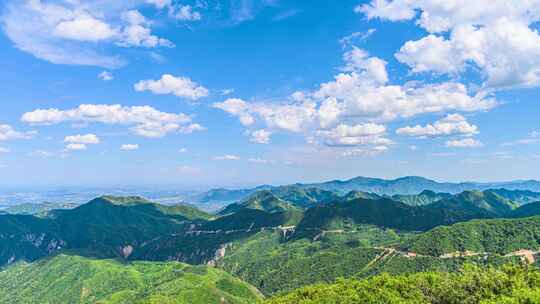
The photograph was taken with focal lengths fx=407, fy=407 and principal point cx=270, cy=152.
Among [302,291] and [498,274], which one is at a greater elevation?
[498,274]

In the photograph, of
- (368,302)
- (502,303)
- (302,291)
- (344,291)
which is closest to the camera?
(502,303)

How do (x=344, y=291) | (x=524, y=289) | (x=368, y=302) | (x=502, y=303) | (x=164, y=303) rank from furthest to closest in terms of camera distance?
(x=164, y=303), (x=344, y=291), (x=368, y=302), (x=524, y=289), (x=502, y=303)

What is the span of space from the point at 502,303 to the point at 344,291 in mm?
56104

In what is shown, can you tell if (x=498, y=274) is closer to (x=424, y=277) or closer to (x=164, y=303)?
(x=424, y=277)

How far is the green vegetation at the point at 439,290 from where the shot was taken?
326 ft

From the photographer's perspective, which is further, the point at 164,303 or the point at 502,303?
the point at 164,303

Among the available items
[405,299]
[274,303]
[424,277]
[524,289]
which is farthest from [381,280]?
[524,289]

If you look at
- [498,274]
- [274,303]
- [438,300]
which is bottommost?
[274,303]

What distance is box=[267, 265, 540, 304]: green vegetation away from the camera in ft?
326

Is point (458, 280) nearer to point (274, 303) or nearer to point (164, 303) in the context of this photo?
point (274, 303)

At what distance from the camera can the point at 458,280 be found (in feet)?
385

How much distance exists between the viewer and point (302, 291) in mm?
146625

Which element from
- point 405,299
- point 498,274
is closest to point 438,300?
point 405,299

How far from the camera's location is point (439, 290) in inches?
4456
